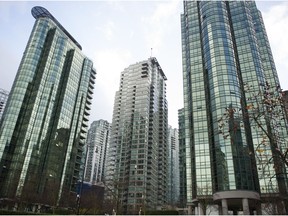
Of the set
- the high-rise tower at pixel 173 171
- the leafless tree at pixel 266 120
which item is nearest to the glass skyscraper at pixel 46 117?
the leafless tree at pixel 266 120

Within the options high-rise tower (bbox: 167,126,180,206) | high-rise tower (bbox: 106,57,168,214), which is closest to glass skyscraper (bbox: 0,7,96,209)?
high-rise tower (bbox: 106,57,168,214)

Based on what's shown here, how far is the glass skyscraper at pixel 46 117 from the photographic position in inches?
3253

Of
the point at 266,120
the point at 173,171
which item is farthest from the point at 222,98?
the point at 173,171

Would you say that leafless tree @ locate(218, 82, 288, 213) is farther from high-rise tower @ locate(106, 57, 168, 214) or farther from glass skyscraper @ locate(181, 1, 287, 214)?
high-rise tower @ locate(106, 57, 168, 214)

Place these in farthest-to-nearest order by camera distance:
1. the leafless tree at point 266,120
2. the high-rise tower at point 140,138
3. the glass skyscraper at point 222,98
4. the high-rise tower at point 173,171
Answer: the high-rise tower at point 173,171 < the high-rise tower at point 140,138 < the glass skyscraper at point 222,98 < the leafless tree at point 266,120

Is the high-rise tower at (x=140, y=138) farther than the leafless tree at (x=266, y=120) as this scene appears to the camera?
Yes

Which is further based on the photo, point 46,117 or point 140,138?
point 140,138

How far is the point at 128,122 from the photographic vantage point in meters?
139

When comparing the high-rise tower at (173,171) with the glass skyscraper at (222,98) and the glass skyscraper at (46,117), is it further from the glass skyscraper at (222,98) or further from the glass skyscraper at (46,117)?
the glass skyscraper at (222,98)

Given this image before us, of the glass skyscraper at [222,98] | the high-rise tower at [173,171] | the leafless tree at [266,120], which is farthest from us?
the high-rise tower at [173,171]

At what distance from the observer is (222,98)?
6134 centimetres

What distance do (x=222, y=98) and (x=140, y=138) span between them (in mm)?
73360

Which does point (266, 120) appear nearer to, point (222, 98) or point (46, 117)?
point (222, 98)

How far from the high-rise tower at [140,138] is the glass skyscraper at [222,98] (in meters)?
53.5
